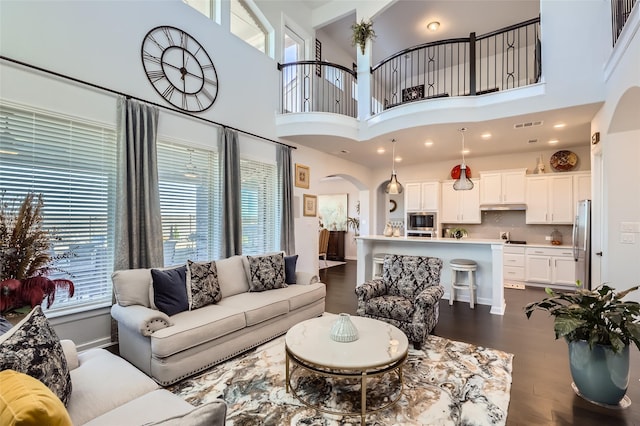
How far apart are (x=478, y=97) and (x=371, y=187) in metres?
4.28

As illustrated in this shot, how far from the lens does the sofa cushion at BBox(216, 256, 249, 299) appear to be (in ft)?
11.9

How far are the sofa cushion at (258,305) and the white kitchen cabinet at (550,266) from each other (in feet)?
17.5

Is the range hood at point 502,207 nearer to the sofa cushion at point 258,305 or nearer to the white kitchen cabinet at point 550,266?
the white kitchen cabinet at point 550,266

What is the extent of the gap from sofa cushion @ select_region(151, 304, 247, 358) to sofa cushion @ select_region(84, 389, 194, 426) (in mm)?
891

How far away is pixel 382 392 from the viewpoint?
2357 mm

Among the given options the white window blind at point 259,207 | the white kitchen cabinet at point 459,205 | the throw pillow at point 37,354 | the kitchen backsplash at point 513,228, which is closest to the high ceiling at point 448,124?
the white kitchen cabinet at point 459,205

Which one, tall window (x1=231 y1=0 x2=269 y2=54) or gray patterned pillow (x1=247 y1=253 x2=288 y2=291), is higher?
tall window (x1=231 y1=0 x2=269 y2=54)

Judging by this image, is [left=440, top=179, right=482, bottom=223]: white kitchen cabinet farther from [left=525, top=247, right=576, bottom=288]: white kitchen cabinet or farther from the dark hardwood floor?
the dark hardwood floor

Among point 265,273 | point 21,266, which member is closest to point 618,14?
point 265,273

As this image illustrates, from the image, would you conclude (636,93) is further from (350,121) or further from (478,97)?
(350,121)

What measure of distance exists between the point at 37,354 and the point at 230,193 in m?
3.32

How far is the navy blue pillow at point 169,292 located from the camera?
2.89 m

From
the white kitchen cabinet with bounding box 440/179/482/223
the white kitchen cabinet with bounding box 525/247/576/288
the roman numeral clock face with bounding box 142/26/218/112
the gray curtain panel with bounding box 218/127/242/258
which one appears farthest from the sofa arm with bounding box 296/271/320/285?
the white kitchen cabinet with bounding box 525/247/576/288

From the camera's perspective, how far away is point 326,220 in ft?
36.0
